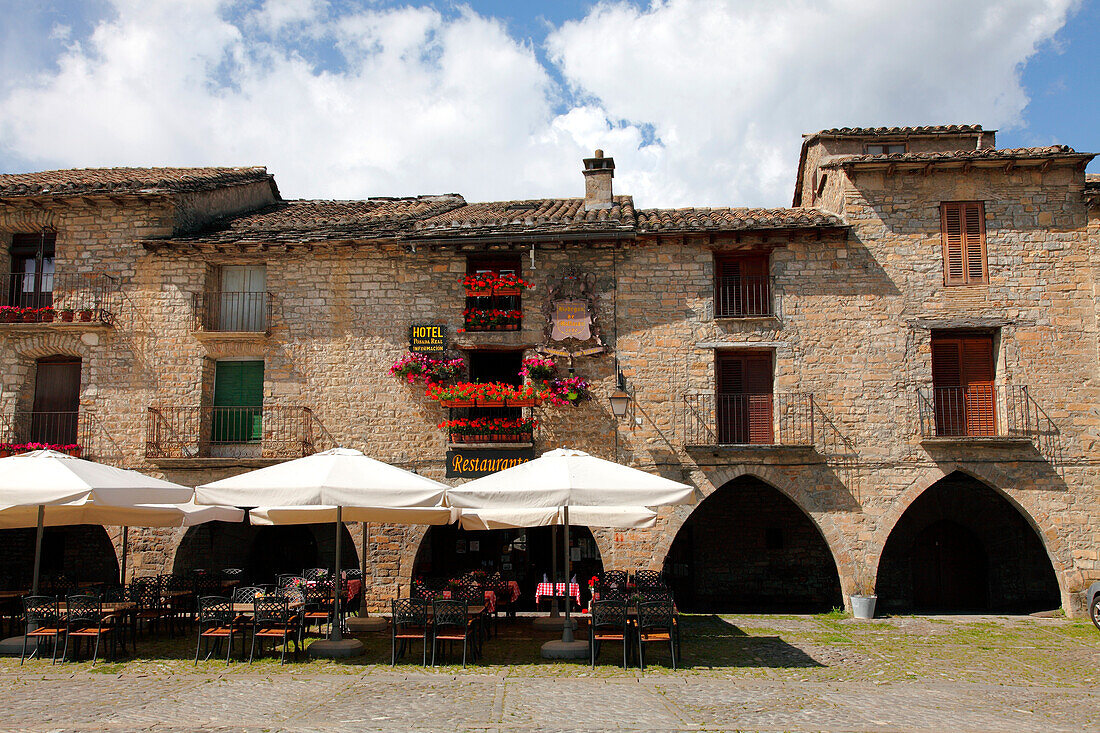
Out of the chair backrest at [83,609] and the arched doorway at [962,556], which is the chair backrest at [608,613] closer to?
the chair backrest at [83,609]

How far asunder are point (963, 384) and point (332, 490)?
39.1ft

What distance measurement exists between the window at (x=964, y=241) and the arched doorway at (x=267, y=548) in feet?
42.3

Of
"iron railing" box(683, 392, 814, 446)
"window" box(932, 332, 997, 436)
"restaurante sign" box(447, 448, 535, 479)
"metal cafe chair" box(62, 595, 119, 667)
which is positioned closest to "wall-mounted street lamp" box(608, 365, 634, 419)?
"iron railing" box(683, 392, 814, 446)

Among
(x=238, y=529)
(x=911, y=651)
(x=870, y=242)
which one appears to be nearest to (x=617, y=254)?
(x=870, y=242)

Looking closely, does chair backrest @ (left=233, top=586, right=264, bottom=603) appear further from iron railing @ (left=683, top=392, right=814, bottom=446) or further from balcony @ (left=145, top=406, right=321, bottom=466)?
iron railing @ (left=683, top=392, right=814, bottom=446)

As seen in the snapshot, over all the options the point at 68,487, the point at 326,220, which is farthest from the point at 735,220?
the point at 68,487

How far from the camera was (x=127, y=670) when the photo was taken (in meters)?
9.82

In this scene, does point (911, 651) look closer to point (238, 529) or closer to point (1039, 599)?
point (1039, 599)

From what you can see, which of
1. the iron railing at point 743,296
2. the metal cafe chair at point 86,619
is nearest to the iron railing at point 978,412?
the iron railing at point 743,296

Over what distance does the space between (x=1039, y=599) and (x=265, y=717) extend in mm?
15496

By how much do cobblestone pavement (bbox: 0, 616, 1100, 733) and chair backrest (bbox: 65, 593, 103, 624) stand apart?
535 mm

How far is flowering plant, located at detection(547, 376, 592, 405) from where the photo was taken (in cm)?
1552

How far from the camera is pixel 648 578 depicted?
14.0 metres

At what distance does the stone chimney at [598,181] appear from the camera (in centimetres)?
1819
